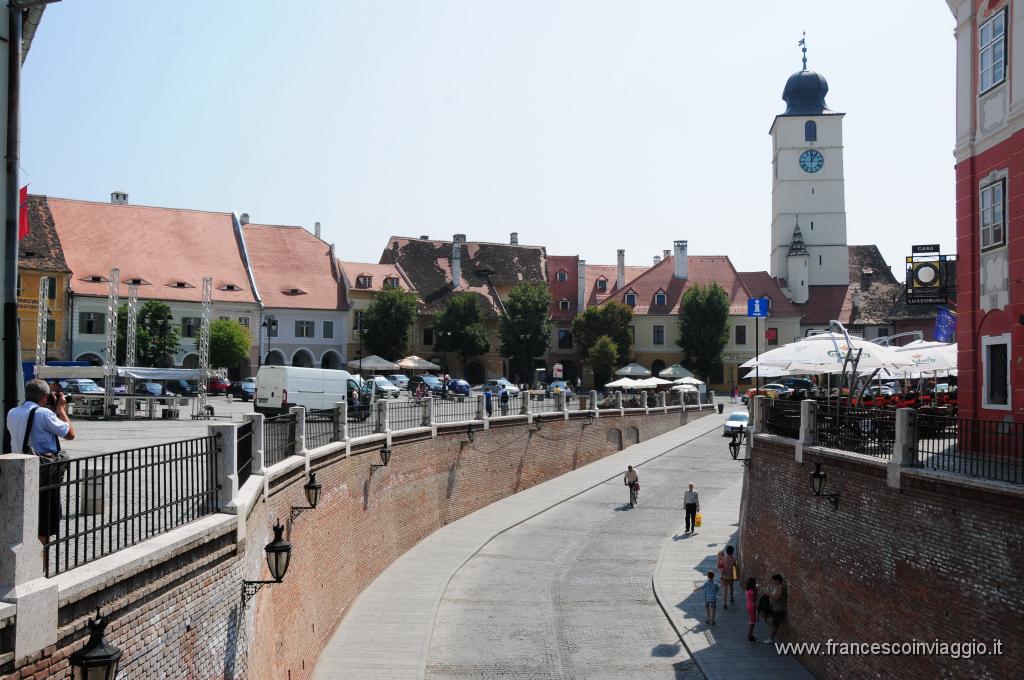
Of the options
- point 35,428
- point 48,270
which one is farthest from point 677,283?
point 35,428

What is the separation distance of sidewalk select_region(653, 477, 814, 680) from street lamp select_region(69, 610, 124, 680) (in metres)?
12.6

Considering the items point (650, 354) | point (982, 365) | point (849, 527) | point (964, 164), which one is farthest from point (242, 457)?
point (650, 354)

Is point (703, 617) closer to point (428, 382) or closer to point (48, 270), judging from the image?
point (428, 382)

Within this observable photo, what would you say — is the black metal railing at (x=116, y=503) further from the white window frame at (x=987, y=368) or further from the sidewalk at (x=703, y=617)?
the white window frame at (x=987, y=368)

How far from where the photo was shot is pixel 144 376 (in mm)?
36219

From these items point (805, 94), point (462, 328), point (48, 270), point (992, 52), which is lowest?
point (462, 328)

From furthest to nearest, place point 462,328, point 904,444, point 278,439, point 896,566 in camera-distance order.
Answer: point 462,328 → point 278,439 → point 896,566 → point 904,444

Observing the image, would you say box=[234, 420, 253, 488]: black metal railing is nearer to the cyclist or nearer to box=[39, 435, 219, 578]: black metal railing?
box=[39, 435, 219, 578]: black metal railing

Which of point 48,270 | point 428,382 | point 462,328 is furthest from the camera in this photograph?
point 462,328

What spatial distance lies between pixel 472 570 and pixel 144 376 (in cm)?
1809

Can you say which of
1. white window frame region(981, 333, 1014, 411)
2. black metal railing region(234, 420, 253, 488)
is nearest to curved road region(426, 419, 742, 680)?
black metal railing region(234, 420, 253, 488)

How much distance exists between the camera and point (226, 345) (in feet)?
178

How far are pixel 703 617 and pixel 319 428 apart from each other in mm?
9055

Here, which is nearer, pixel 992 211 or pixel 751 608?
pixel 992 211
